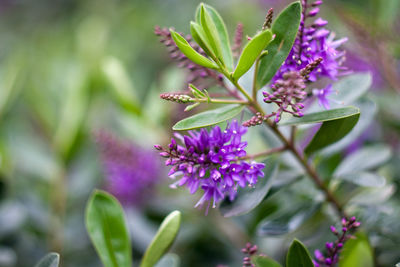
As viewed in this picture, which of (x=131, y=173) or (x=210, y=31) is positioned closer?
(x=210, y=31)

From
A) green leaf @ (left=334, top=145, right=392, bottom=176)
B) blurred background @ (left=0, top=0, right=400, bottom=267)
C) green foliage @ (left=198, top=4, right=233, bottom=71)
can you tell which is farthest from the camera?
blurred background @ (left=0, top=0, right=400, bottom=267)

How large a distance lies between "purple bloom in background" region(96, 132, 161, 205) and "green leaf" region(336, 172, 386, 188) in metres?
0.91

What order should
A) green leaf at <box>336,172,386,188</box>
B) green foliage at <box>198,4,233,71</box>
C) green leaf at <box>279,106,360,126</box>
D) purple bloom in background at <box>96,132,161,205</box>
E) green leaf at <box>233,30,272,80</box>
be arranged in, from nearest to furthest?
green leaf at <box>233,30,272,80</box>
green leaf at <box>279,106,360,126</box>
green foliage at <box>198,4,233,71</box>
green leaf at <box>336,172,386,188</box>
purple bloom in background at <box>96,132,161,205</box>

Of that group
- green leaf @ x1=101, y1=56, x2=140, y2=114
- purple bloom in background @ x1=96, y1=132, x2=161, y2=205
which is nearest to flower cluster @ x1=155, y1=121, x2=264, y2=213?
purple bloom in background @ x1=96, y1=132, x2=161, y2=205

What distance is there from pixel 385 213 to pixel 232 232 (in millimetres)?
742

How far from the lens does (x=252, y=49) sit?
98 centimetres

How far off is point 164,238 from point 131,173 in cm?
82

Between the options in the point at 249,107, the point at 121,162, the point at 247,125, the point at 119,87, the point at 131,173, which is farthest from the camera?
the point at 119,87

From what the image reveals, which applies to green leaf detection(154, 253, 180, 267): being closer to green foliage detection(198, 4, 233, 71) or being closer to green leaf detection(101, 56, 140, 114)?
green foliage detection(198, 4, 233, 71)

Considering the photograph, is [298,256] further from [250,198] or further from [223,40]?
[223,40]

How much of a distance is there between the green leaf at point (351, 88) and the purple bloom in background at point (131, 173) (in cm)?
90

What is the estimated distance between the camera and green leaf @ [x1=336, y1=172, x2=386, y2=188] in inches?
49.3

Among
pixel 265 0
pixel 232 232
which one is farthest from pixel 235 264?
pixel 265 0

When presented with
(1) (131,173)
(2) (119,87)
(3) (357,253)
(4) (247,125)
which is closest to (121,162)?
(1) (131,173)
